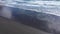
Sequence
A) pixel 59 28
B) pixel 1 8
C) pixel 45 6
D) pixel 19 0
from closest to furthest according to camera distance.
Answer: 1. pixel 59 28
2. pixel 45 6
3. pixel 19 0
4. pixel 1 8

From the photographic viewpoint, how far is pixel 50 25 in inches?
63.4

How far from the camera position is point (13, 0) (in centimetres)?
204

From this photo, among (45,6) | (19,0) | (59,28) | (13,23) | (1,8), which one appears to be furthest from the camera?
(1,8)

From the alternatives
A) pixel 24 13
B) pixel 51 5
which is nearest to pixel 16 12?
pixel 24 13

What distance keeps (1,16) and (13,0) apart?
1.20 ft

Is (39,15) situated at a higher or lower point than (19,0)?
lower

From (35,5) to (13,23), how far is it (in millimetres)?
449

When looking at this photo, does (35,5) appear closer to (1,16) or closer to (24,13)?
(24,13)

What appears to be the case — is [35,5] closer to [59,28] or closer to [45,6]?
[45,6]

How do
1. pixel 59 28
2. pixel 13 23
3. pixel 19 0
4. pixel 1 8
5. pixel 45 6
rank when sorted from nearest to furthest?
pixel 59 28 → pixel 45 6 → pixel 13 23 → pixel 19 0 → pixel 1 8

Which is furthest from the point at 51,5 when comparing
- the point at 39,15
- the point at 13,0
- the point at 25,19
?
the point at 13,0

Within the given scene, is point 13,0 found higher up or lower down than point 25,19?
higher up

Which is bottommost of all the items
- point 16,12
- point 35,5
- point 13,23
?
point 13,23

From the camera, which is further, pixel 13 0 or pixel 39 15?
pixel 13 0
